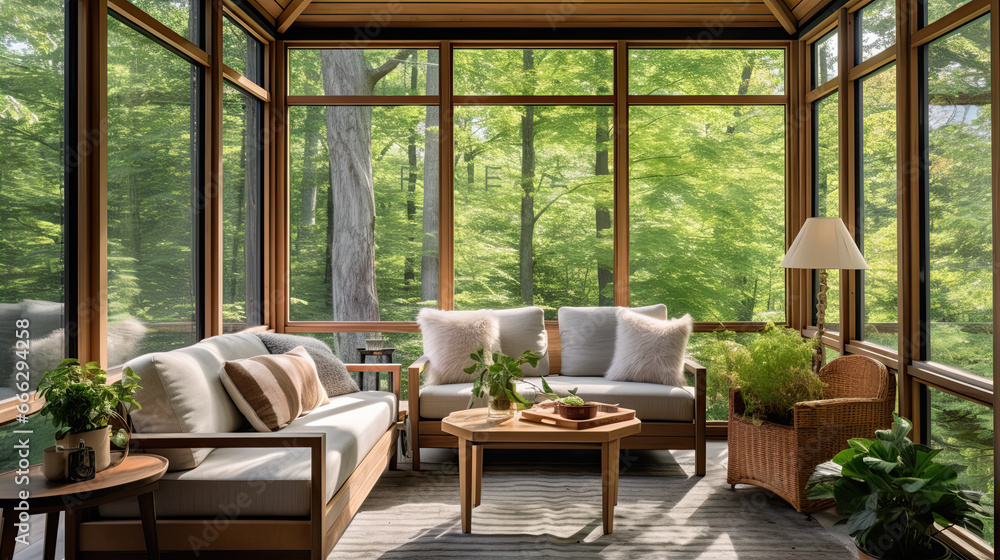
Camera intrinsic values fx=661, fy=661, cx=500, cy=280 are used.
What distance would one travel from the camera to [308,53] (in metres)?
5.50

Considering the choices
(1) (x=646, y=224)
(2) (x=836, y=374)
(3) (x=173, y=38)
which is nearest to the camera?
(3) (x=173, y=38)

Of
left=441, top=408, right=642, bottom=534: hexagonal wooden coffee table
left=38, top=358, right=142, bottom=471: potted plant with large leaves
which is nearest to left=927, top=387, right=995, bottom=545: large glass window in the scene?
left=441, top=408, right=642, bottom=534: hexagonal wooden coffee table

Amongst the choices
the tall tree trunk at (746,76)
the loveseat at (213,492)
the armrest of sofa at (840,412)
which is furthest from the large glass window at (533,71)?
the loveseat at (213,492)

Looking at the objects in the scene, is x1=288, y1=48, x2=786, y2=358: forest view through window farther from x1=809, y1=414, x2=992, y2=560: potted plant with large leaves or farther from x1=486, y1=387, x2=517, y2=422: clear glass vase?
x1=809, y1=414, x2=992, y2=560: potted plant with large leaves

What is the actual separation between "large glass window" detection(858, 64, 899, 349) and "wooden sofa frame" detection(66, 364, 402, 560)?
10.9ft

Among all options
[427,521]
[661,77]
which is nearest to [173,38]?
[427,521]

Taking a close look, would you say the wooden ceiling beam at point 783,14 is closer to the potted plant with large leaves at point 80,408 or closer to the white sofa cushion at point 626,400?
the white sofa cushion at point 626,400

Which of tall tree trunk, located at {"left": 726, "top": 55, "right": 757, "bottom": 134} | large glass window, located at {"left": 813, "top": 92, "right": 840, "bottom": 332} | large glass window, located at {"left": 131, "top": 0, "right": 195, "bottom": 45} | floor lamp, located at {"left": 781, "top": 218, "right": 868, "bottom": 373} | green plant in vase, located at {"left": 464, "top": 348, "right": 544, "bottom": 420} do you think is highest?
tall tree trunk, located at {"left": 726, "top": 55, "right": 757, "bottom": 134}

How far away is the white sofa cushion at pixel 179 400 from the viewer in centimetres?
277

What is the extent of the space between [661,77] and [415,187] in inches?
88.9

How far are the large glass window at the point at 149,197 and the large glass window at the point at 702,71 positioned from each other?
3.44 metres

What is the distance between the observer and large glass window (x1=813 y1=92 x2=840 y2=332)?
4711mm

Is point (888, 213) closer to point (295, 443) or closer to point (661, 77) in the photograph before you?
point (661, 77)

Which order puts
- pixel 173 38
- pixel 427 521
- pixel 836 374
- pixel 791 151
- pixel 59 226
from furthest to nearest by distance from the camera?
1. pixel 791 151
2. pixel 836 374
3. pixel 173 38
4. pixel 427 521
5. pixel 59 226
